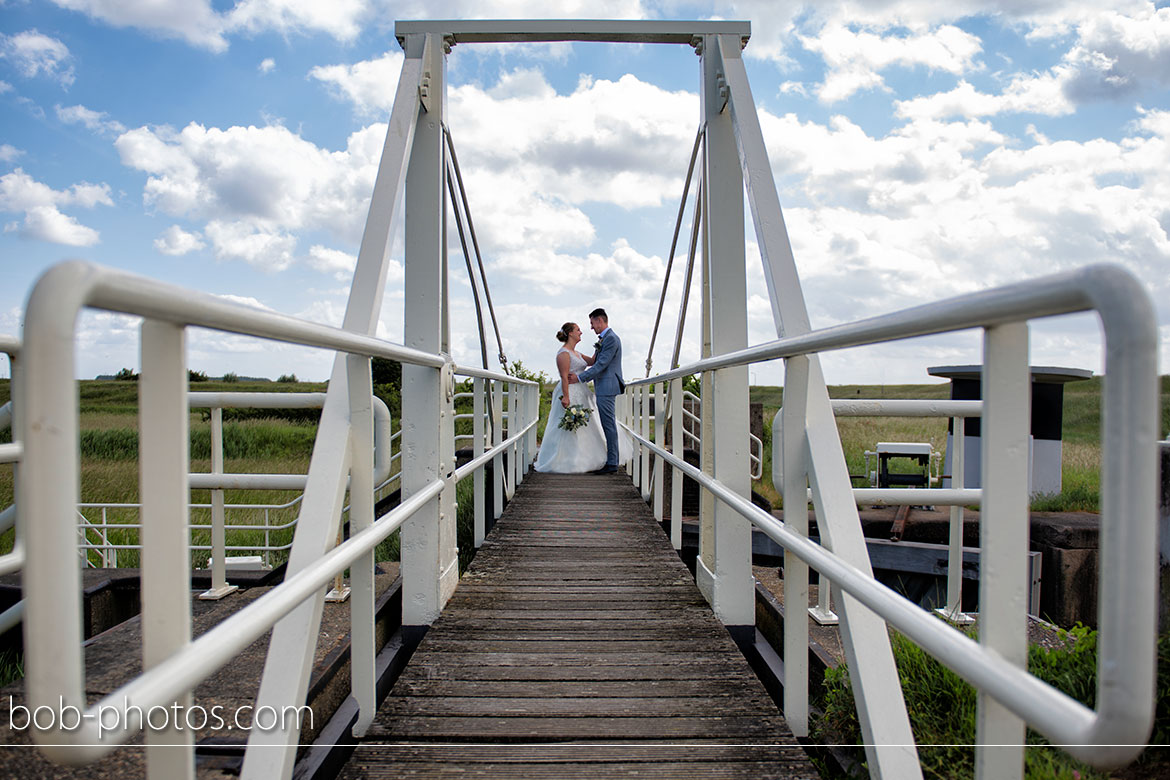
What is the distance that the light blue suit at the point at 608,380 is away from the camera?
830 centimetres

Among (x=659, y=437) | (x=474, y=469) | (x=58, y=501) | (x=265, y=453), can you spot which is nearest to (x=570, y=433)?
(x=659, y=437)

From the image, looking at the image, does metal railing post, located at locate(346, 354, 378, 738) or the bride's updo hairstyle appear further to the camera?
the bride's updo hairstyle

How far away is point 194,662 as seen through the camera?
1.00m

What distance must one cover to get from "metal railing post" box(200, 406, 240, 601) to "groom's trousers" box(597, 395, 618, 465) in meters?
4.97

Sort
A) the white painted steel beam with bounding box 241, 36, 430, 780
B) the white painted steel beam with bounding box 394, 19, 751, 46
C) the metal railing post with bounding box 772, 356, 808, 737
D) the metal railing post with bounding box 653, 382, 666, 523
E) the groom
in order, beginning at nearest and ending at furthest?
the white painted steel beam with bounding box 241, 36, 430, 780, the metal railing post with bounding box 772, 356, 808, 737, the white painted steel beam with bounding box 394, 19, 751, 46, the metal railing post with bounding box 653, 382, 666, 523, the groom

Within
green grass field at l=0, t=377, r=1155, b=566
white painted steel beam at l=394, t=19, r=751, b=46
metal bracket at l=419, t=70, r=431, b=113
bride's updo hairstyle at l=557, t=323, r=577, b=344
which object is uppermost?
white painted steel beam at l=394, t=19, r=751, b=46

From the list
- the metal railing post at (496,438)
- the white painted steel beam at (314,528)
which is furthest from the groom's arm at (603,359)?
the white painted steel beam at (314,528)

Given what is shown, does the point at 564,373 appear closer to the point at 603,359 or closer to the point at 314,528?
the point at 603,359

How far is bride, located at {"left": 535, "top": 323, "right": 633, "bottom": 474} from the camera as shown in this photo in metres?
8.73

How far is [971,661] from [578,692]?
148 cm

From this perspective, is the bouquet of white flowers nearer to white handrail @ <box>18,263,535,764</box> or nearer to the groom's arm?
the groom's arm

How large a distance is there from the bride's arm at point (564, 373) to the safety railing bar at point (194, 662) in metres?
7.21

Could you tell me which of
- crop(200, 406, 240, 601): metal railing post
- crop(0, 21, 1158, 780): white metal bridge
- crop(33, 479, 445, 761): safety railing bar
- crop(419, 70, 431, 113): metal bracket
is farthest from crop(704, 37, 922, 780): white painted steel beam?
crop(200, 406, 240, 601): metal railing post

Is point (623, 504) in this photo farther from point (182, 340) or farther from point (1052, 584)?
point (182, 340)
